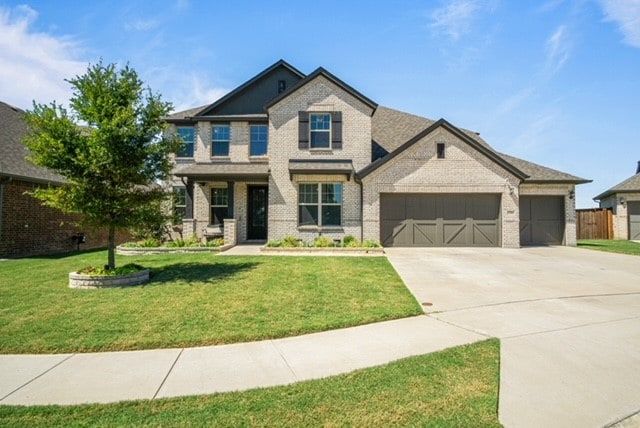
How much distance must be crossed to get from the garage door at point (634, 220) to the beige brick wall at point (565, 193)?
9741 millimetres

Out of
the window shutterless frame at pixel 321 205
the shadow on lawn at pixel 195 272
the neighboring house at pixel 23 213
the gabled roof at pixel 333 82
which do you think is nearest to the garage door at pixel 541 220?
the gabled roof at pixel 333 82

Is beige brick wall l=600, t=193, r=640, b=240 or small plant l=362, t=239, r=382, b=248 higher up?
beige brick wall l=600, t=193, r=640, b=240

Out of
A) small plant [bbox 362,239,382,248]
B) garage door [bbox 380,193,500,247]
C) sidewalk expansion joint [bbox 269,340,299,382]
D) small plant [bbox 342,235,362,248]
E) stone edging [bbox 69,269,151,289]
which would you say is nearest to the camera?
sidewalk expansion joint [bbox 269,340,299,382]

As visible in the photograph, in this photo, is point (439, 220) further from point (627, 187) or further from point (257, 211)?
point (627, 187)

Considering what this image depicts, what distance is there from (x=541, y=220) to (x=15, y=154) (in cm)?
2476

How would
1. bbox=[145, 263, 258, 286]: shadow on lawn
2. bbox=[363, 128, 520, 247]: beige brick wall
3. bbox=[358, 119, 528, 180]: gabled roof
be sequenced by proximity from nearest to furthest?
bbox=[145, 263, 258, 286]: shadow on lawn → bbox=[358, 119, 528, 180]: gabled roof → bbox=[363, 128, 520, 247]: beige brick wall

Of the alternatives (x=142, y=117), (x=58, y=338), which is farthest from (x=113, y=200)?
(x=58, y=338)

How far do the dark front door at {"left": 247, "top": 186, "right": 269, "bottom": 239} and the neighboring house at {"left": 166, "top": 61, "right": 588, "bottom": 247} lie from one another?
0.05 m

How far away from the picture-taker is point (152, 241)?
1387 cm

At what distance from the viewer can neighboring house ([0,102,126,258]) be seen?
12.7m

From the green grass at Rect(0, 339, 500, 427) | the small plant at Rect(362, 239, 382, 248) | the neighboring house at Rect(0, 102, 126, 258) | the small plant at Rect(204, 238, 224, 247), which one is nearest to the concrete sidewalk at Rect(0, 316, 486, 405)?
the green grass at Rect(0, 339, 500, 427)

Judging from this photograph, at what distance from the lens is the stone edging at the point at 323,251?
1254cm

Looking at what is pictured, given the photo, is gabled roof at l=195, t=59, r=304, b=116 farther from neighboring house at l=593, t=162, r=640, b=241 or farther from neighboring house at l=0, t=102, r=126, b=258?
neighboring house at l=593, t=162, r=640, b=241

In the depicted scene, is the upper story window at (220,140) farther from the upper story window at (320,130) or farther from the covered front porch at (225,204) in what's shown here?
the upper story window at (320,130)
